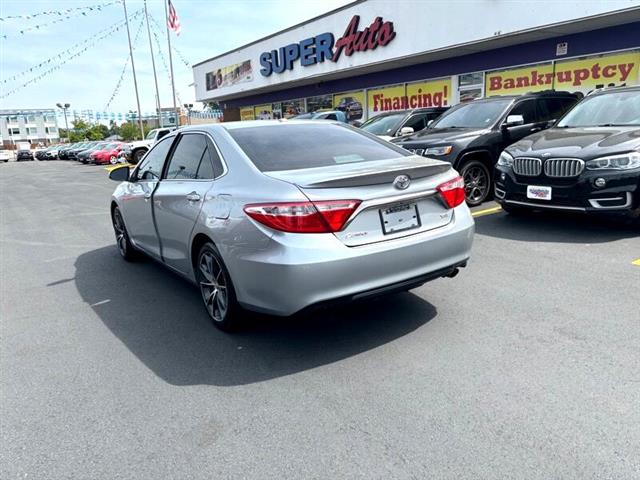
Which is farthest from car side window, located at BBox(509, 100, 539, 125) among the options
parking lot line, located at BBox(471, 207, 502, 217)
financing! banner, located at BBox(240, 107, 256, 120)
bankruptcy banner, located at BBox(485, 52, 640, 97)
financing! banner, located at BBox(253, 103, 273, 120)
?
financing! banner, located at BBox(240, 107, 256, 120)

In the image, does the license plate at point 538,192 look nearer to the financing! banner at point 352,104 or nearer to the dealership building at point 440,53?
the dealership building at point 440,53

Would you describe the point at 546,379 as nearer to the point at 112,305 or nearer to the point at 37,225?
the point at 112,305

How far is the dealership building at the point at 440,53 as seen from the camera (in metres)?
13.5

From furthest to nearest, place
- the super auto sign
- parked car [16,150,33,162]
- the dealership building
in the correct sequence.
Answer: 1. parked car [16,150,33,162]
2. the super auto sign
3. the dealership building

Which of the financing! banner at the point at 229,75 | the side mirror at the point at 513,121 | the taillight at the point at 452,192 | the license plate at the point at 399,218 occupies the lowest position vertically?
the license plate at the point at 399,218

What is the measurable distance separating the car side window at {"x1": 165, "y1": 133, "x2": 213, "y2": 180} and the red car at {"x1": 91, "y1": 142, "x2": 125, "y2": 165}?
29.1 m

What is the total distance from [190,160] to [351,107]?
19948 millimetres

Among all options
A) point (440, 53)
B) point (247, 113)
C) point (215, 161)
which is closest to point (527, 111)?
Result: point (215, 161)

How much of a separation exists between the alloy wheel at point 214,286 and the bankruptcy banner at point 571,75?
1370cm

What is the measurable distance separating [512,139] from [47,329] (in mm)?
7281

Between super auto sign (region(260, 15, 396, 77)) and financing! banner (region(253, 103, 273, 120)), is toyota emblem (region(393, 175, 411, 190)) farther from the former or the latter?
financing! banner (region(253, 103, 273, 120))

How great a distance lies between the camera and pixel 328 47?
845 inches

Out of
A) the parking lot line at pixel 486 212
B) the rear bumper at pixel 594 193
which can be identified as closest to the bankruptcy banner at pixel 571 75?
the parking lot line at pixel 486 212

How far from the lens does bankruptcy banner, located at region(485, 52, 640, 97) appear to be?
13.3 meters
